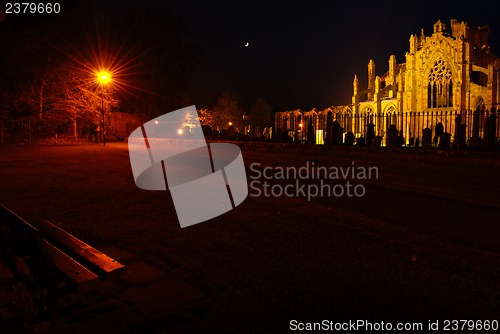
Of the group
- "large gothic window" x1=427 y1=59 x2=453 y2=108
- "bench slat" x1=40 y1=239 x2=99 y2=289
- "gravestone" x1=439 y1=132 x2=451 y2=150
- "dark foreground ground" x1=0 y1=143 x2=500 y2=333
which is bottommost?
"dark foreground ground" x1=0 y1=143 x2=500 y2=333

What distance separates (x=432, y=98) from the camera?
4350cm

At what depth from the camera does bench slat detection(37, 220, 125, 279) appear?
278 cm

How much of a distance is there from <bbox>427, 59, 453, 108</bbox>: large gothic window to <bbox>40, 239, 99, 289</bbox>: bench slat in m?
45.3

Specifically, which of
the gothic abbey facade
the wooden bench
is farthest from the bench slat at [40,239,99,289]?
the gothic abbey facade

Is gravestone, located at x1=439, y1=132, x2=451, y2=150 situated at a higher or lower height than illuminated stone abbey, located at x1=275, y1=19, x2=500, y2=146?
lower

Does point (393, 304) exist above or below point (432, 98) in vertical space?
below

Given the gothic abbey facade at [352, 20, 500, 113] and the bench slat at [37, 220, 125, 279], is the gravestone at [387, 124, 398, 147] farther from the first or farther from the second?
the gothic abbey facade at [352, 20, 500, 113]

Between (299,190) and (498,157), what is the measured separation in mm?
6704

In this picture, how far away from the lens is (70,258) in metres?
3.14

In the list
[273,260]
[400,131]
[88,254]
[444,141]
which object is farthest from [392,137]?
[88,254]

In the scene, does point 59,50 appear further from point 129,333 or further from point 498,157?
point 129,333

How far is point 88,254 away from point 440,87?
46.5 meters

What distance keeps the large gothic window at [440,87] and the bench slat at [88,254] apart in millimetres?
45069

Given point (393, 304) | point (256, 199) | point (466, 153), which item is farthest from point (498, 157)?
point (393, 304)
